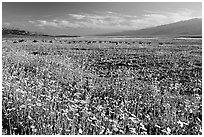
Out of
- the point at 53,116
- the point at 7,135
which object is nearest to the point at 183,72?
the point at 53,116

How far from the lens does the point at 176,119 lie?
8.15m

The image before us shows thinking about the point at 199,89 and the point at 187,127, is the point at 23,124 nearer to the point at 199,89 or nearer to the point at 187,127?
the point at 187,127

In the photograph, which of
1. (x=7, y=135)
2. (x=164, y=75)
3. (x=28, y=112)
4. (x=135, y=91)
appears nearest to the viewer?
(x=7, y=135)

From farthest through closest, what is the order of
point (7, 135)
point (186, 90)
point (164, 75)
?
point (164, 75)
point (186, 90)
point (7, 135)

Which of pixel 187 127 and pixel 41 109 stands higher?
pixel 41 109

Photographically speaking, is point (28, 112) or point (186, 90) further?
point (186, 90)

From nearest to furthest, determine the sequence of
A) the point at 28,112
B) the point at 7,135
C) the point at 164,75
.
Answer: the point at 7,135, the point at 28,112, the point at 164,75

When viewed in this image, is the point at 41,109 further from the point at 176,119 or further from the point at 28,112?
the point at 176,119

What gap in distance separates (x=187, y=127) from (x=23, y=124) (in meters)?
4.24

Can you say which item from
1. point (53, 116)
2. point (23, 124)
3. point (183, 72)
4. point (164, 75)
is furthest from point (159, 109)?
point (183, 72)

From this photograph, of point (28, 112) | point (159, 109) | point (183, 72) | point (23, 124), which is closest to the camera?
point (23, 124)

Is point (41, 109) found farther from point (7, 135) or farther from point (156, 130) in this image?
point (156, 130)

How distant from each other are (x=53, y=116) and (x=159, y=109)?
342 cm

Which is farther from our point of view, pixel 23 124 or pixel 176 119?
pixel 176 119
